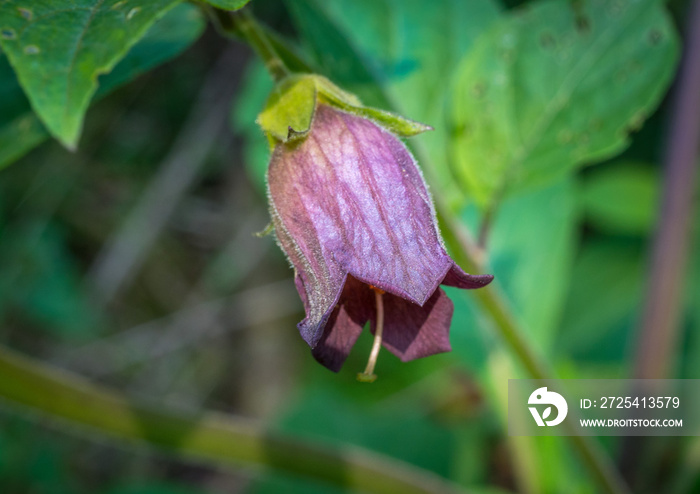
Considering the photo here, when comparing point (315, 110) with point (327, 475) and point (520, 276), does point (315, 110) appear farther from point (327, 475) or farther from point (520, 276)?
point (520, 276)

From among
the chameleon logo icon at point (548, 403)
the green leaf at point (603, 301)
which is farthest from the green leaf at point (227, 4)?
the green leaf at point (603, 301)

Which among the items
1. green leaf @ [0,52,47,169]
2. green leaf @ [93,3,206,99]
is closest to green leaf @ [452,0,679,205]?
green leaf @ [93,3,206,99]

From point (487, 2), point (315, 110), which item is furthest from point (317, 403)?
point (315, 110)

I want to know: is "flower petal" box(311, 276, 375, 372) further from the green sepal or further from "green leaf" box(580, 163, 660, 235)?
"green leaf" box(580, 163, 660, 235)

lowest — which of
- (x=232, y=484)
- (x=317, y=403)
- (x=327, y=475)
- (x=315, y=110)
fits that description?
(x=232, y=484)

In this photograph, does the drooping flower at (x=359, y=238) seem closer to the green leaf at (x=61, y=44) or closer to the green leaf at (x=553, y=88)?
the green leaf at (x=61, y=44)

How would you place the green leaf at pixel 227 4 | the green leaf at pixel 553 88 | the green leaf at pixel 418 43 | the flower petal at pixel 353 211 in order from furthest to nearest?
1. the green leaf at pixel 418 43
2. the green leaf at pixel 553 88
3. the flower petal at pixel 353 211
4. the green leaf at pixel 227 4
